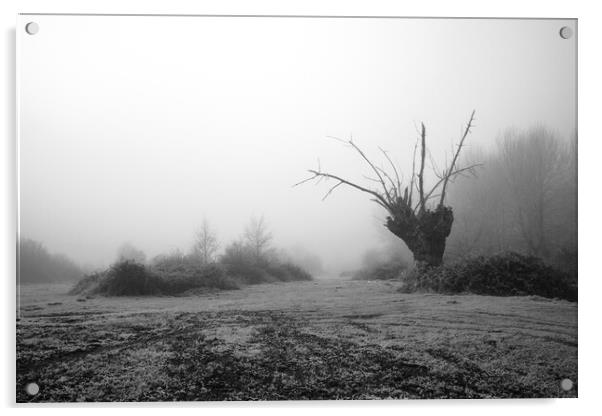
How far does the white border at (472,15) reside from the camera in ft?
10.2

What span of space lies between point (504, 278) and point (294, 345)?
1.44 metres

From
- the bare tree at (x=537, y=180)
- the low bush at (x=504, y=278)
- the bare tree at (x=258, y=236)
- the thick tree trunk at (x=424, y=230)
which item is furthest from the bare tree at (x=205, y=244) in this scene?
the bare tree at (x=537, y=180)

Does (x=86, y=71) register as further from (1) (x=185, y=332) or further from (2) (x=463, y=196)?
(2) (x=463, y=196)

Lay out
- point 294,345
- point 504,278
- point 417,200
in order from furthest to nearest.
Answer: point 417,200
point 504,278
point 294,345

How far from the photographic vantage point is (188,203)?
322 cm

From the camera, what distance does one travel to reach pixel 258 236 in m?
3.19

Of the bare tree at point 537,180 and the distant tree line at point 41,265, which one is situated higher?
the bare tree at point 537,180

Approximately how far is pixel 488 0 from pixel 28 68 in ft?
10.1

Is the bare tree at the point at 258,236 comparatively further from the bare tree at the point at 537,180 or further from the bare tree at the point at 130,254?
the bare tree at the point at 537,180

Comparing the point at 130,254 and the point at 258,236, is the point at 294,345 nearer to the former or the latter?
the point at 258,236

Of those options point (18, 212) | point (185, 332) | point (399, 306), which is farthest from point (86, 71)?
point (399, 306)

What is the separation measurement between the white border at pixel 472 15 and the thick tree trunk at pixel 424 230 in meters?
0.91

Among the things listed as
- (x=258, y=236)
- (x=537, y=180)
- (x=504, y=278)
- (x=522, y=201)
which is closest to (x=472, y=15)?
(x=537, y=180)

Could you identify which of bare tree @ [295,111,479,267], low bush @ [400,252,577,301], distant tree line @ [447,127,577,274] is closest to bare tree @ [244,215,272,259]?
bare tree @ [295,111,479,267]
